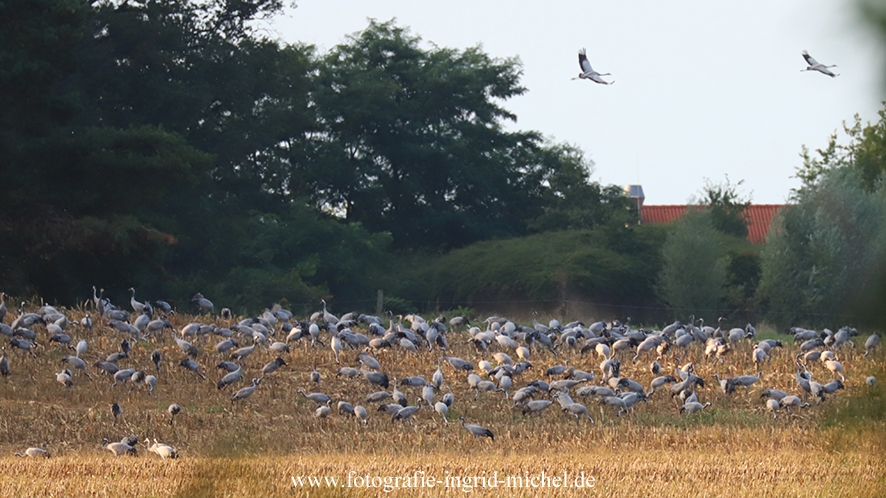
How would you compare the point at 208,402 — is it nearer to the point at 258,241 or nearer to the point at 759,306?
the point at 258,241

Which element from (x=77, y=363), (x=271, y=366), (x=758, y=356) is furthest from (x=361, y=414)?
(x=758, y=356)

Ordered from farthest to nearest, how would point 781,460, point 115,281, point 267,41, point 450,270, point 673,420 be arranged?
point 450,270 < point 267,41 < point 115,281 < point 673,420 < point 781,460

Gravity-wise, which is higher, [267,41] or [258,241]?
[267,41]

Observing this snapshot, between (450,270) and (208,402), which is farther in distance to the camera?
(450,270)

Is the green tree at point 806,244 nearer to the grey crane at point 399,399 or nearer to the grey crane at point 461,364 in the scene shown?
the grey crane at point 461,364

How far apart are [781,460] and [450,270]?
33.6 meters

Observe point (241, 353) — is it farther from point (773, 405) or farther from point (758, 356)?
point (758, 356)

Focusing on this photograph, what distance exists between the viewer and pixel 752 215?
58.6m

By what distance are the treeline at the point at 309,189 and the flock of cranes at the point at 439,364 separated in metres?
4.36

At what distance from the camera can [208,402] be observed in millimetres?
15078

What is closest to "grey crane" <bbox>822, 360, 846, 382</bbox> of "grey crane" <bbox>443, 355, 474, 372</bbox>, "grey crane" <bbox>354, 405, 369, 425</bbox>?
"grey crane" <bbox>443, 355, 474, 372</bbox>

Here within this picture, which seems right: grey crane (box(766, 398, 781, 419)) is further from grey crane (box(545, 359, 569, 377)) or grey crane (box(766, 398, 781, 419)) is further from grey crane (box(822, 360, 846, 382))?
grey crane (box(545, 359, 569, 377))

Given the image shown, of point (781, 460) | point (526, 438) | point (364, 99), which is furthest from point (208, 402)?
point (364, 99)

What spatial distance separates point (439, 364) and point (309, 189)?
97.4 ft
